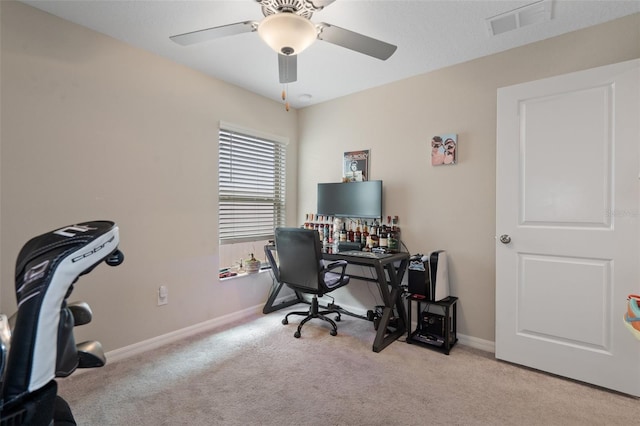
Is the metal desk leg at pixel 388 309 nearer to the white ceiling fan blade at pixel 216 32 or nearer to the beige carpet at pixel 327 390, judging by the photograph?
the beige carpet at pixel 327 390

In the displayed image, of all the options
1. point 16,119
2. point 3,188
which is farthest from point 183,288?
point 16,119

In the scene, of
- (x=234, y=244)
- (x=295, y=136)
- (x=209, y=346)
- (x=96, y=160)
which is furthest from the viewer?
(x=295, y=136)

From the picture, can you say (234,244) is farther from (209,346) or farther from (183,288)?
(209,346)

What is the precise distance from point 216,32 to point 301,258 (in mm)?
1750

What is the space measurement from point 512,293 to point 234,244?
2499 mm

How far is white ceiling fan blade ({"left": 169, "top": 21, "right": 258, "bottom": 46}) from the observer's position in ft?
5.41

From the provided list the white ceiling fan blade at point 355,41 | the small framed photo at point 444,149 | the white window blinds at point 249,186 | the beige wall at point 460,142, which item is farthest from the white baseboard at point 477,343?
the white ceiling fan blade at point 355,41

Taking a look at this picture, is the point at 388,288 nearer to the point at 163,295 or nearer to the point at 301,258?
the point at 301,258

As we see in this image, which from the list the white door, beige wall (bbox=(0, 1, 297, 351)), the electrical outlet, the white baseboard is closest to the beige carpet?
the white baseboard

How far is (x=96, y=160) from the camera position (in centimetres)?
221

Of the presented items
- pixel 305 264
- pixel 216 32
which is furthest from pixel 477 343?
pixel 216 32

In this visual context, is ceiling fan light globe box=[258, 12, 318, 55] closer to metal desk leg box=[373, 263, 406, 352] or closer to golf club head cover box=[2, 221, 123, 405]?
golf club head cover box=[2, 221, 123, 405]

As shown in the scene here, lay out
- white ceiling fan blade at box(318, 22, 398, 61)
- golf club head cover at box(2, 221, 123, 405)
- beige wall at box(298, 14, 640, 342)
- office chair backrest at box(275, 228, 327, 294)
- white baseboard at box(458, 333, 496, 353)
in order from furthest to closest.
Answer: office chair backrest at box(275, 228, 327, 294) < white baseboard at box(458, 333, 496, 353) < beige wall at box(298, 14, 640, 342) < white ceiling fan blade at box(318, 22, 398, 61) < golf club head cover at box(2, 221, 123, 405)

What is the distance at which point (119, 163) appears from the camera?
7.60 feet
